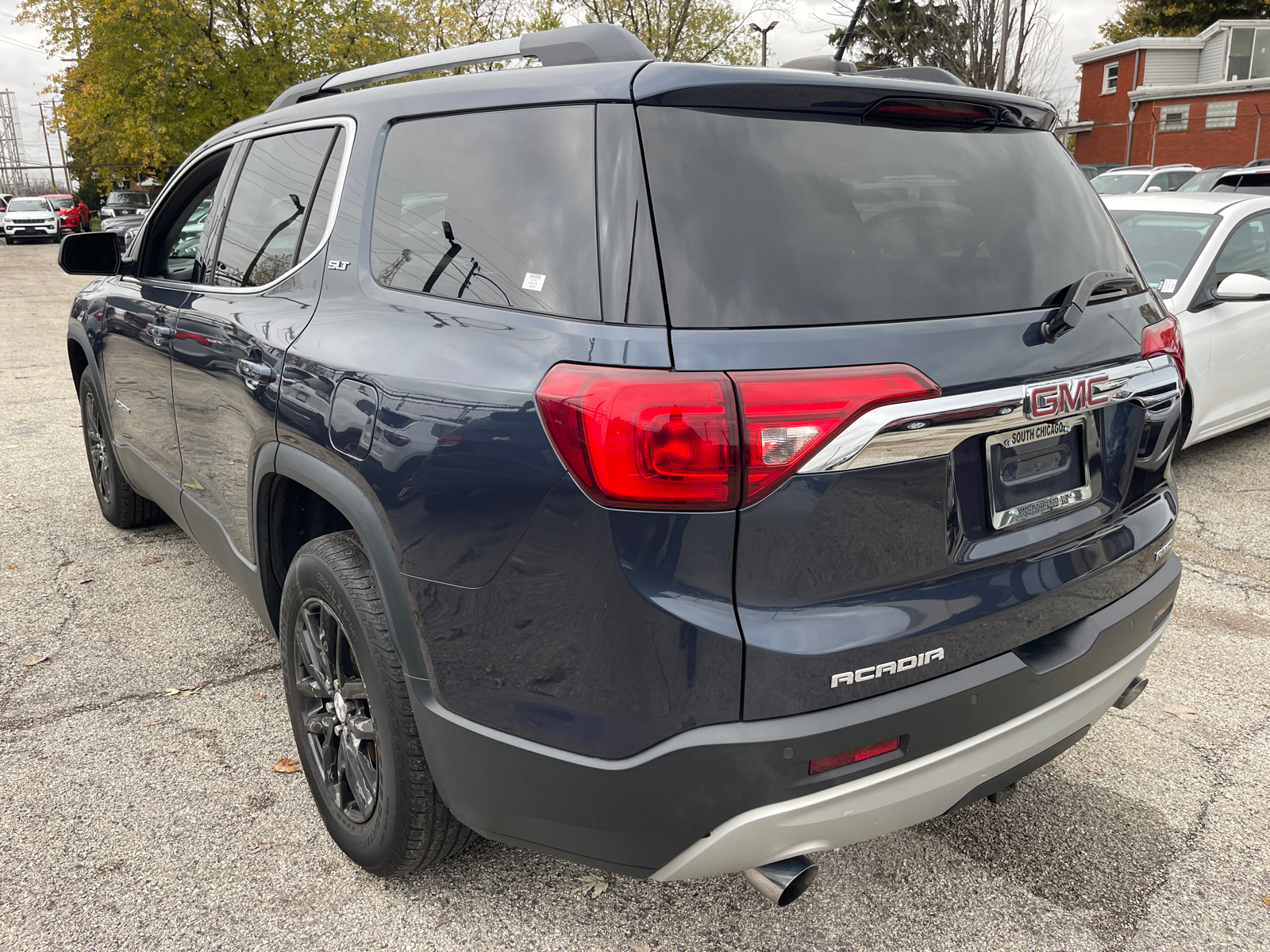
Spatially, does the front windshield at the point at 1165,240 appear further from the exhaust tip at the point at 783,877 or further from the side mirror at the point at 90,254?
the side mirror at the point at 90,254

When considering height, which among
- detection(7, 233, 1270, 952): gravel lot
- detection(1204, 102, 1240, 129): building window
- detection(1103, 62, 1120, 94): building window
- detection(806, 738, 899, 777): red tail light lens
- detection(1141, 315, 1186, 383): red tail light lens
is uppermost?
detection(1103, 62, 1120, 94): building window

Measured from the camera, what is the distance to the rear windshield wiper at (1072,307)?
205 cm

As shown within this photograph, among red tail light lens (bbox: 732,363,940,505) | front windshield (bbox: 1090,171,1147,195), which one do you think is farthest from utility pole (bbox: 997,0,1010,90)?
red tail light lens (bbox: 732,363,940,505)

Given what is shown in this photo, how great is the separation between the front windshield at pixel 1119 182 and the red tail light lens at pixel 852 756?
65.7 ft

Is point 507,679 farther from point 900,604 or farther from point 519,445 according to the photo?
point 900,604

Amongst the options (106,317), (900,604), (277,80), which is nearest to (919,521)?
(900,604)

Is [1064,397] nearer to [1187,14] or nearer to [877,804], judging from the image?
[877,804]

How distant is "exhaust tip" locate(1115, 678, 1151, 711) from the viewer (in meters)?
2.46

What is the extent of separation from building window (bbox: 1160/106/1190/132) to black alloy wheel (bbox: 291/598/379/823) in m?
45.9

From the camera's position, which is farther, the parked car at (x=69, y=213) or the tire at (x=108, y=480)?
the parked car at (x=69, y=213)

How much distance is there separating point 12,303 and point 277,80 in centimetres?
1354

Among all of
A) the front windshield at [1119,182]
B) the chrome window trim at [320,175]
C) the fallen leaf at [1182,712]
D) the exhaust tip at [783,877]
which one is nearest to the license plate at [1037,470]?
the exhaust tip at [783,877]

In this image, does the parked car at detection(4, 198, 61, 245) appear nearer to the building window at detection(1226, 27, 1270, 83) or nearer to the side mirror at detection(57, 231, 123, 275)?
the side mirror at detection(57, 231, 123, 275)

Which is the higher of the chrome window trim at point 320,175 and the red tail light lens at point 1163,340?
the chrome window trim at point 320,175
